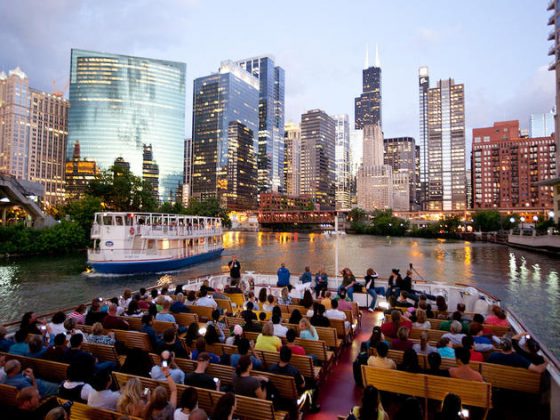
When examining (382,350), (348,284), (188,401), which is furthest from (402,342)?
(348,284)

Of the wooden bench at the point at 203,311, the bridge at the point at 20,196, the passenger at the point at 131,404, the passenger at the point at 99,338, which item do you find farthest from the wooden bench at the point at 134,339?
the bridge at the point at 20,196

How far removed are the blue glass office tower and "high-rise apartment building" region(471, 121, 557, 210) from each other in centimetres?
14566

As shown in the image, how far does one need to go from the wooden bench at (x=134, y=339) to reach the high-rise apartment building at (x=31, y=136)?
198807 millimetres

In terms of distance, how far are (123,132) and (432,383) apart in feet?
524

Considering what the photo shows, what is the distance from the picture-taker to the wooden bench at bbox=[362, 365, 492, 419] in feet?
16.3

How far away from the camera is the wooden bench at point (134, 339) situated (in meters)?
7.09

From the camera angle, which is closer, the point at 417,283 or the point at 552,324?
the point at 417,283

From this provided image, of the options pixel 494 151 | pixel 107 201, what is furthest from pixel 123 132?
pixel 494 151

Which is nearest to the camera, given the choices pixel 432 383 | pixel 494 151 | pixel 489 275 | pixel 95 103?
pixel 432 383

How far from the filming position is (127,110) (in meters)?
148

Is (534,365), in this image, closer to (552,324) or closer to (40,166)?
(552,324)

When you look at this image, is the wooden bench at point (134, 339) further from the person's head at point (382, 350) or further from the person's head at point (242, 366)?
the person's head at point (382, 350)

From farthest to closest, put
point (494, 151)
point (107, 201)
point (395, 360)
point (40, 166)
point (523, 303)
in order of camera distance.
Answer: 1. point (40, 166)
2. point (494, 151)
3. point (107, 201)
4. point (523, 303)
5. point (395, 360)

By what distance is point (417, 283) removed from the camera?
48.0ft
